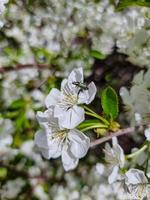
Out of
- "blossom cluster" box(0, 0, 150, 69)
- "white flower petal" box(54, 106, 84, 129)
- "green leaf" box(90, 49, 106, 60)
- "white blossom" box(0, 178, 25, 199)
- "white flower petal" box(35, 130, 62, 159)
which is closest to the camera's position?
"white flower petal" box(54, 106, 84, 129)

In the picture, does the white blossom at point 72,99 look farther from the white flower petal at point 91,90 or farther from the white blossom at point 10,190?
the white blossom at point 10,190

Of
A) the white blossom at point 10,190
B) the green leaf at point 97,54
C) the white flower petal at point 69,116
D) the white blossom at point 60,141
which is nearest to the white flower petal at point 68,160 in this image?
the white blossom at point 60,141

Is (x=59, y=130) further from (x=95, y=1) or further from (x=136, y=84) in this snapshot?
(x=95, y=1)

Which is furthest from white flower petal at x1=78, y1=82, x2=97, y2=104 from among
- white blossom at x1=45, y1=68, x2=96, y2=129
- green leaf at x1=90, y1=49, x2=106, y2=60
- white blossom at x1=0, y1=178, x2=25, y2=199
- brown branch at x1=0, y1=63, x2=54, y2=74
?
white blossom at x1=0, y1=178, x2=25, y2=199

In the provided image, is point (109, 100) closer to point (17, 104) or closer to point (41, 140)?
point (41, 140)

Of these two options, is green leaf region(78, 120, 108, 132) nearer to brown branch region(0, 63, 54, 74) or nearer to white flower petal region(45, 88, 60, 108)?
white flower petal region(45, 88, 60, 108)

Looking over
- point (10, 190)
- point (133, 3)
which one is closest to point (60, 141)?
point (133, 3)
